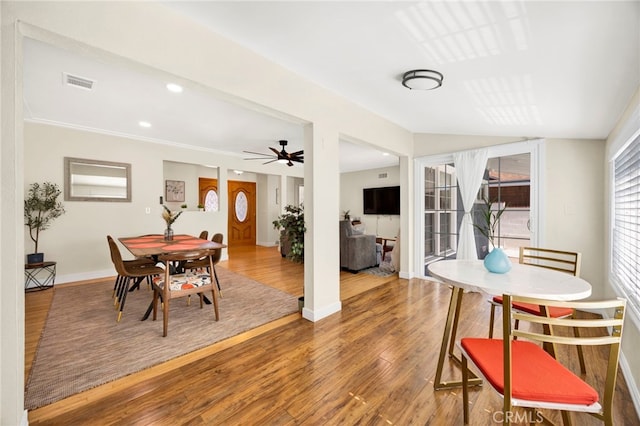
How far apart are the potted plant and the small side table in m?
0.17

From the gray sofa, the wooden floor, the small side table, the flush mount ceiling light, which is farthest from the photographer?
the gray sofa

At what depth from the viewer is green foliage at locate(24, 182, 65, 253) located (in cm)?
374

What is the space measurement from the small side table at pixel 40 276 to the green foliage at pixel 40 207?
297mm

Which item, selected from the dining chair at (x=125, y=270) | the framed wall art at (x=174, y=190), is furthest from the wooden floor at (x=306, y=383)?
the framed wall art at (x=174, y=190)

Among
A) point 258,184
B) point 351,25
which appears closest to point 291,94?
point 351,25

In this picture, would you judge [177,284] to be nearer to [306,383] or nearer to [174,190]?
[306,383]

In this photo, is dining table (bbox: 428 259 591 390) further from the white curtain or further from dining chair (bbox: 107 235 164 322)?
dining chair (bbox: 107 235 164 322)

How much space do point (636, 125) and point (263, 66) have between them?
281 centimetres

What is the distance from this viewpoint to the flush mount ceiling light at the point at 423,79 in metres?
2.18

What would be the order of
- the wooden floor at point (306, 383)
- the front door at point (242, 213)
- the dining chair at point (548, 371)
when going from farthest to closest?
the front door at point (242, 213), the wooden floor at point (306, 383), the dining chair at point (548, 371)

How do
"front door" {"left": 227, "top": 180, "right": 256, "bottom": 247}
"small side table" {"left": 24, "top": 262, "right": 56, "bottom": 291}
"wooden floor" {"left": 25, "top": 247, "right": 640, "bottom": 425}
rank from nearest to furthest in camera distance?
"wooden floor" {"left": 25, "top": 247, "right": 640, "bottom": 425}, "small side table" {"left": 24, "top": 262, "right": 56, "bottom": 291}, "front door" {"left": 227, "top": 180, "right": 256, "bottom": 247}

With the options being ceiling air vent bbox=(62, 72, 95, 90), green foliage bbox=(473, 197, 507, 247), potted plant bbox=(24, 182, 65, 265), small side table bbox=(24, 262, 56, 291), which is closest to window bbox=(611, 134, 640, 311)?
green foliage bbox=(473, 197, 507, 247)

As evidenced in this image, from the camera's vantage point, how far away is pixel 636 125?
1756mm

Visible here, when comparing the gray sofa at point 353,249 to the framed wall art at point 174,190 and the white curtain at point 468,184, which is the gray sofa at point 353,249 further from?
the framed wall art at point 174,190
